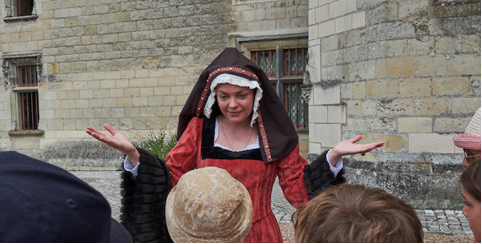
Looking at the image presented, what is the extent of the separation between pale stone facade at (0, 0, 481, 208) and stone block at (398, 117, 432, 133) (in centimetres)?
2

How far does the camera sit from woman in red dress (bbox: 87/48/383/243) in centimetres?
161

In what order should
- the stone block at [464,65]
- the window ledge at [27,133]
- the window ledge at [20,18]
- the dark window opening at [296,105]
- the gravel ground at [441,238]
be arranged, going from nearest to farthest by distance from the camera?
the gravel ground at [441,238] → the stone block at [464,65] → the dark window opening at [296,105] → the window ledge at [20,18] → the window ledge at [27,133]

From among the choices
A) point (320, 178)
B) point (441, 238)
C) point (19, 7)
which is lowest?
point (441, 238)

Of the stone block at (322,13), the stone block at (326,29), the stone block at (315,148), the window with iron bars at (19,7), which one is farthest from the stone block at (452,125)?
the window with iron bars at (19,7)

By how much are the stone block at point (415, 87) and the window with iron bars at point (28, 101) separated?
317 inches

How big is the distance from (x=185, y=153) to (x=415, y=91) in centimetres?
313

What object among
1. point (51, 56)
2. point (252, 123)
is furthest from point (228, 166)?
point (51, 56)

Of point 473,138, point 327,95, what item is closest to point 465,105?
point 327,95

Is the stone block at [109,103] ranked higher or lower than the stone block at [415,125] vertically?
higher

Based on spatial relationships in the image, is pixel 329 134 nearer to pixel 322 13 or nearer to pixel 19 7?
pixel 322 13

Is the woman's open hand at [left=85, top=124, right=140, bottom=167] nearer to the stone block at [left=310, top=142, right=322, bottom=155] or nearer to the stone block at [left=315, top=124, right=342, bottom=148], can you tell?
the stone block at [left=315, top=124, right=342, bottom=148]

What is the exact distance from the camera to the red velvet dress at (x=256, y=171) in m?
1.82

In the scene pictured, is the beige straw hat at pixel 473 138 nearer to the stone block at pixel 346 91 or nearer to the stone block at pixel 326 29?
the stone block at pixel 346 91

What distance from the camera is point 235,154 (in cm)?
187
